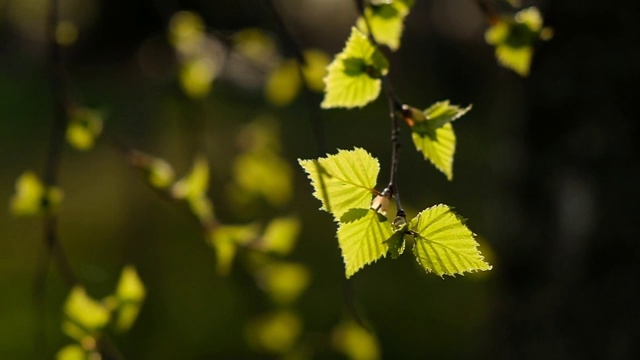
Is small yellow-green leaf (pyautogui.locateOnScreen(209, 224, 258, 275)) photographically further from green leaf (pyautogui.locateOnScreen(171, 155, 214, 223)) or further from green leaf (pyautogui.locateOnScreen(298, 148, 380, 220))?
green leaf (pyautogui.locateOnScreen(298, 148, 380, 220))

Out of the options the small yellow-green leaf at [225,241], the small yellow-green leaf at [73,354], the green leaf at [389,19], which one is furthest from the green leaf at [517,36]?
the small yellow-green leaf at [73,354]

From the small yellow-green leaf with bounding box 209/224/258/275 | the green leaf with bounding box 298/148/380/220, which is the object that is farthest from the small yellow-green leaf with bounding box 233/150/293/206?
the green leaf with bounding box 298/148/380/220

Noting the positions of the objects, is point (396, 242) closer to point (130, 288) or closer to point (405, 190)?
point (130, 288)

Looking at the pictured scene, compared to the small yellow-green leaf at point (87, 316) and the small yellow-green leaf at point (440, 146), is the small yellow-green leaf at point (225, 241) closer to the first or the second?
the small yellow-green leaf at point (87, 316)

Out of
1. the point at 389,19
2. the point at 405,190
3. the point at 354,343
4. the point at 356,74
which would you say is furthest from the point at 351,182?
the point at 405,190

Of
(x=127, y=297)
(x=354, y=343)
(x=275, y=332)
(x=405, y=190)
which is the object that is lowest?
(x=405, y=190)

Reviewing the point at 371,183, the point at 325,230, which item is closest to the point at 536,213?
the point at 371,183
